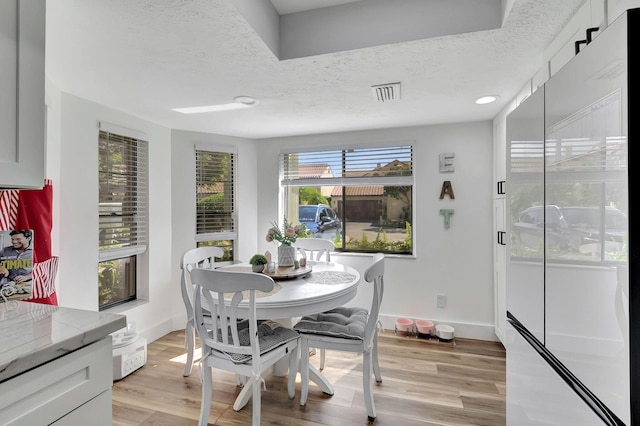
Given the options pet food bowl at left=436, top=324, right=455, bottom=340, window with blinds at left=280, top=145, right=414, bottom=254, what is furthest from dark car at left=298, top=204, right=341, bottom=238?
pet food bowl at left=436, top=324, right=455, bottom=340

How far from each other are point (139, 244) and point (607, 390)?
337 centimetres

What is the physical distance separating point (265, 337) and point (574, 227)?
5.67 feet

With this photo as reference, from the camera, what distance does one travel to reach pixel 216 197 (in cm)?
362

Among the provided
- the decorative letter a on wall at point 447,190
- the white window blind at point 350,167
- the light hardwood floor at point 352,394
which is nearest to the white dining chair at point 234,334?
the light hardwood floor at point 352,394

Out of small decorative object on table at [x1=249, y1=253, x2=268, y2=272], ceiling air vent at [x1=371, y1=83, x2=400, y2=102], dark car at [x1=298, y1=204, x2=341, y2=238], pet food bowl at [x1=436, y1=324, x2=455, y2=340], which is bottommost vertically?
pet food bowl at [x1=436, y1=324, x2=455, y2=340]

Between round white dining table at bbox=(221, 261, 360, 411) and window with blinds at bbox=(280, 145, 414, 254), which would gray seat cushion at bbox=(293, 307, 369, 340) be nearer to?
round white dining table at bbox=(221, 261, 360, 411)

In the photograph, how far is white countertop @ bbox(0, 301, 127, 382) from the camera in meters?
0.79

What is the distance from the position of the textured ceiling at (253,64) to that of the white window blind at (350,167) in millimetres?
605

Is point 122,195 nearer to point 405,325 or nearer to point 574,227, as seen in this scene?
point 405,325

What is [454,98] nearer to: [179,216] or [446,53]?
[446,53]

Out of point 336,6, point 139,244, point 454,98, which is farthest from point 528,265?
point 139,244

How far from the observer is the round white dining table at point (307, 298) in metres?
1.77

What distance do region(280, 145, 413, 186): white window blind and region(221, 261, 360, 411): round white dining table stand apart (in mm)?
1319

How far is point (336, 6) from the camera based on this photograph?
1681 mm
